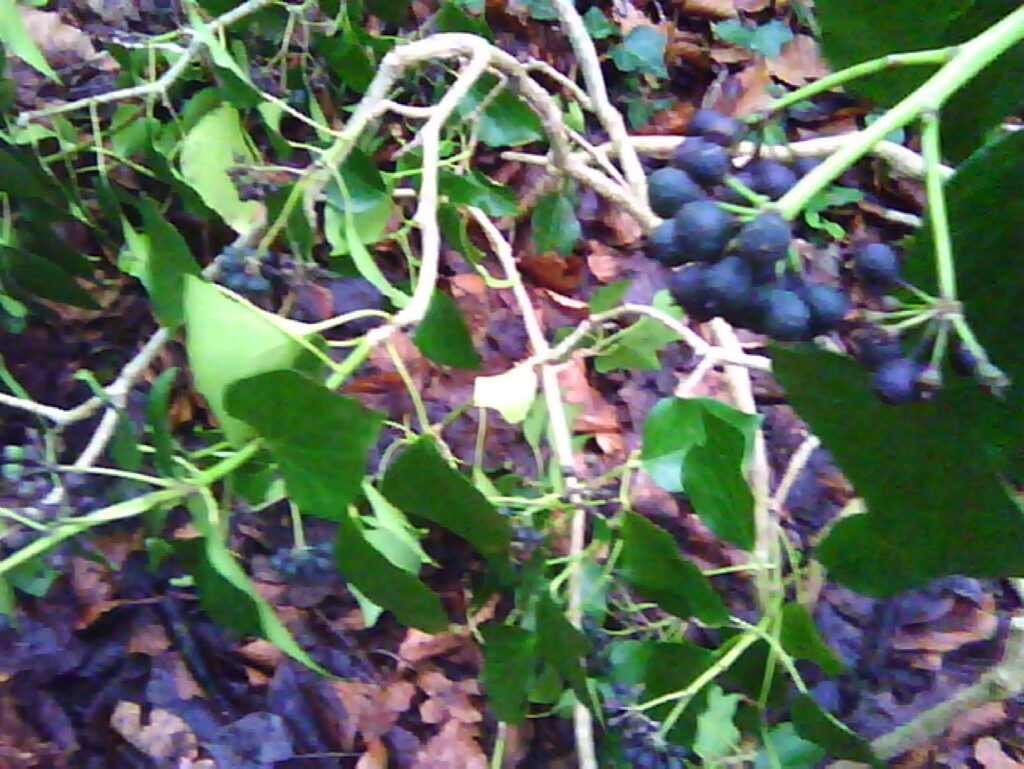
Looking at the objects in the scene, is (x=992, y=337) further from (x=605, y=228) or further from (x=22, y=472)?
(x=605, y=228)

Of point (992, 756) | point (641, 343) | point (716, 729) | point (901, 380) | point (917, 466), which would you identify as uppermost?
point (901, 380)

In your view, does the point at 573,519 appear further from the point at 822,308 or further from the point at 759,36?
the point at 759,36

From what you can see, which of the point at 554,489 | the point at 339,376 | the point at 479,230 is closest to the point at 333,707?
the point at 554,489

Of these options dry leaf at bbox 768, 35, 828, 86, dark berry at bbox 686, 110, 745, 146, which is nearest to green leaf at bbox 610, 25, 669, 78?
dry leaf at bbox 768, 35, 828, 86

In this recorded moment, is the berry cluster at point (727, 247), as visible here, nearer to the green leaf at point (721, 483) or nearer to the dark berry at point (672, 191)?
the dark berry at point (672, 191)

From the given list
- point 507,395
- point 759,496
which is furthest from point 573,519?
point 507,395

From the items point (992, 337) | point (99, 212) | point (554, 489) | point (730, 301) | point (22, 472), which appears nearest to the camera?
point (730, 301)

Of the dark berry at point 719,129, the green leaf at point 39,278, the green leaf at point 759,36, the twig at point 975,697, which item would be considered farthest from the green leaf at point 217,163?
the green leaf at point 759,36
